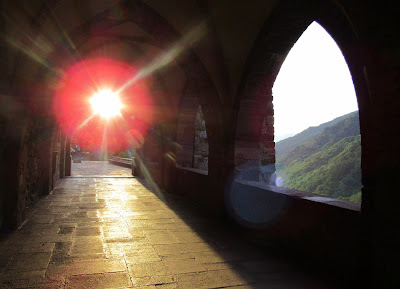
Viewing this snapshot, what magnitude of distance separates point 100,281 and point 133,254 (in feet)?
1.84

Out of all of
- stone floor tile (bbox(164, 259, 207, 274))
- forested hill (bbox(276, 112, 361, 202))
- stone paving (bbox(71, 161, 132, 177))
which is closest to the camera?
stone floor tile (bbox(164, 259, 207, 274))

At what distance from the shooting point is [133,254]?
8.73 ft

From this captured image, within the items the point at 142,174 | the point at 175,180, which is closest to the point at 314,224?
the point at 175,180

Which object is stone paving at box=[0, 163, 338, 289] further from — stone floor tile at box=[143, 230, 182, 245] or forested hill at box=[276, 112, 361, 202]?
forested hill at box=[276, 112, 361, 202]

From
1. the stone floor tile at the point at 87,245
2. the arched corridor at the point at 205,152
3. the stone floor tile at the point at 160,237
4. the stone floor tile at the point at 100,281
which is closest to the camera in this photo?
the arched corridor at the point at 205,152

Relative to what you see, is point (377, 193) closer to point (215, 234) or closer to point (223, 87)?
point (215, 234)

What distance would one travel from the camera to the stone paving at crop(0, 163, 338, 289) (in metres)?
2.15

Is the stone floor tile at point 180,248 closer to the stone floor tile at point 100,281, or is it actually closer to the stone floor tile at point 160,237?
the stone floor tile at point 160,237

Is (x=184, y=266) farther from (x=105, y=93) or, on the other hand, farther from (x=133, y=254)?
(x=105, y=93)

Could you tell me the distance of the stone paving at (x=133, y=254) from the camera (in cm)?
215

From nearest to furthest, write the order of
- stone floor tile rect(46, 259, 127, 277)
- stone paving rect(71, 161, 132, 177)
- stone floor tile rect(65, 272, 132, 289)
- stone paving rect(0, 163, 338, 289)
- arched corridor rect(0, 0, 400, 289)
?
arched corridor rect(0, 0, 400, 289) → stone floor tile rect(65, 272, 132, 289) → stone paving rect(0, 163, 338, 289) → stone floor tile rect(46, 259, 127, 277) → stone paving rect(71, 161, 132, 177)

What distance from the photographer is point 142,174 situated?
9492 mm

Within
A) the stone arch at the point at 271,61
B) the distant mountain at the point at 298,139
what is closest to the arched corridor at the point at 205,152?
the stone arch at the point at 271,61

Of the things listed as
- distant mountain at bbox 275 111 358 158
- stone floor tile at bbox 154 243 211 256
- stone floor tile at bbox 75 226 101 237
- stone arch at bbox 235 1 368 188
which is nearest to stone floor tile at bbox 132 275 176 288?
stone floor tile at bbox 154 243 211 256
